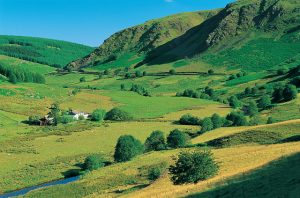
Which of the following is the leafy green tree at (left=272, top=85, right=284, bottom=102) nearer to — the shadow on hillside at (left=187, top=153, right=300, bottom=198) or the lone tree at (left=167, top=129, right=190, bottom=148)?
the lone tree at (left=167, top=129, right=190, bottom=148)


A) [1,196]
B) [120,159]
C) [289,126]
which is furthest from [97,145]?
[289,126]

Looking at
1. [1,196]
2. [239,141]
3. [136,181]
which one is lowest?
[1,196]

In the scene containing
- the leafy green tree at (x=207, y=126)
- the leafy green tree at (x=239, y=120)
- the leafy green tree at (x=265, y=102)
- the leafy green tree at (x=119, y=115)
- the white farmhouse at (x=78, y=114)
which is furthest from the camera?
the white farmhouse at (x=78, y=114)

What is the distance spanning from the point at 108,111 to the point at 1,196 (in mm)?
78698

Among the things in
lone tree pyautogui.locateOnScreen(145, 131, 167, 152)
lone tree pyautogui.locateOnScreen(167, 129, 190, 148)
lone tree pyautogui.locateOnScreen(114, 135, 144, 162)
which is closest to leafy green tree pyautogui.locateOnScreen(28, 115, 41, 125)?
lone tree pyautogui.locateOnScreen(145, 131, 167, 152)

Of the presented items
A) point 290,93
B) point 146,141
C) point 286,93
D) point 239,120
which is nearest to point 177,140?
point 146,141

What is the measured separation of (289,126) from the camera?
290 ft

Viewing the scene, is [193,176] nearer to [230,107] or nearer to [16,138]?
[16,138]

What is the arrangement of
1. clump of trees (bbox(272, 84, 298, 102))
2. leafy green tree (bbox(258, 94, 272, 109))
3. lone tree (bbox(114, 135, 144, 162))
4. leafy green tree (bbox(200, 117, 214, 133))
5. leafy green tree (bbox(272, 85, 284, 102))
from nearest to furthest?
lone tree (bbox(114, 135, 144, 162)) → leafy green tree (bbox(200, 117, 214, 133)) → clump of trees (bbox(272, 84, 298, 102)) → leafy green tree (bbox(272, 85, 284, 102)) → leafy green tree (bbox(258, 94, 272, 109))

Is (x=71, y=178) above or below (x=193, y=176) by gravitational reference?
below

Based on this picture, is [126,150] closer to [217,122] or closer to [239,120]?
[239,120]


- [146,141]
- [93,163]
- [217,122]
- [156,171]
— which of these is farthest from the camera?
[217,122]

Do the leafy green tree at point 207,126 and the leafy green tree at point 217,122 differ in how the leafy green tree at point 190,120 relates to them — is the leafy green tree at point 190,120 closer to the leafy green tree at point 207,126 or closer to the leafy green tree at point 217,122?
the leafy green tree at point 217,122

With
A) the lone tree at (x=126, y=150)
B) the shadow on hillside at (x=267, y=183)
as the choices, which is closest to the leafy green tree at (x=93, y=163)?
the lone tree at (x=126, y=150)
